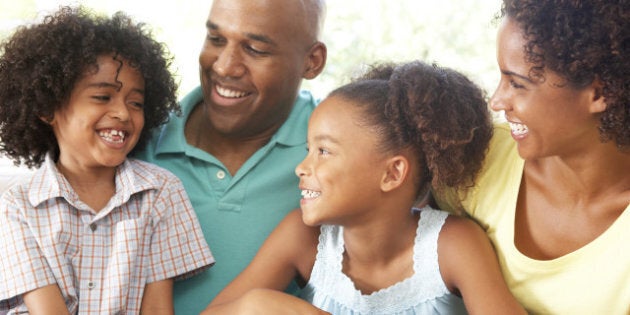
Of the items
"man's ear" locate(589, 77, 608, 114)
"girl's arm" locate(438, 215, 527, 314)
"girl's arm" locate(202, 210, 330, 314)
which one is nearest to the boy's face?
"girl's arm" locate(202, 210, 330, 314)

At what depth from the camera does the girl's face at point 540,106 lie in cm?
159

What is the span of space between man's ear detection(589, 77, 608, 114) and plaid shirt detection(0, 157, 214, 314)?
0.98m

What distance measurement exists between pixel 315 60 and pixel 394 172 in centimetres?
65

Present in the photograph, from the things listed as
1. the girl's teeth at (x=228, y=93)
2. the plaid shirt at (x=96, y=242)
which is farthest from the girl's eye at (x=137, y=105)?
the girl's teeth at (x=228, y=93)

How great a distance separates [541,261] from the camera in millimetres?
1701

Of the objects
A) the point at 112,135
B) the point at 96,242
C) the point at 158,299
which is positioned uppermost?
the point at 112,135

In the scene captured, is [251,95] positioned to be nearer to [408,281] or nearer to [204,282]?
[204,282]

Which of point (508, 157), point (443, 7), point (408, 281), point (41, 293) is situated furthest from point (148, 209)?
point (443, 7)

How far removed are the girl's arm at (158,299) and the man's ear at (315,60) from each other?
748 millimetres

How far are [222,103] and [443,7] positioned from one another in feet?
7.64

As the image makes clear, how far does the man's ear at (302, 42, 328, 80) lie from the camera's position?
225 centimetres

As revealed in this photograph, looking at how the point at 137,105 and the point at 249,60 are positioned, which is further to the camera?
Answer: the point at 249,60

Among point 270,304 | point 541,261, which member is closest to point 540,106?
point 541,261

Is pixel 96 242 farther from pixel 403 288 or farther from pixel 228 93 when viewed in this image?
pixel 403 288
